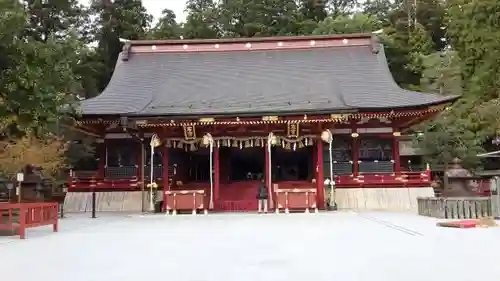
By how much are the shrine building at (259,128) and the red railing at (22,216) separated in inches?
258

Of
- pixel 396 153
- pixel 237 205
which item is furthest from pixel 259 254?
pixel 396 153

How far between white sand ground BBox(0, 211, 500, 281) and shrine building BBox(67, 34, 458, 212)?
22.7 feet

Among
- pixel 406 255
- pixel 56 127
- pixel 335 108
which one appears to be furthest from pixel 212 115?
pixel 406 255

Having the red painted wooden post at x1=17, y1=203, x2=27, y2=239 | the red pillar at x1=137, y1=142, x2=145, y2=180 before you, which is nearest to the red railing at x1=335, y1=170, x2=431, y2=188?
the red pillar at x1=137, y1=142, x2=145, y2=180

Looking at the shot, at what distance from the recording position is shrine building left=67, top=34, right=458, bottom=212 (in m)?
17.6

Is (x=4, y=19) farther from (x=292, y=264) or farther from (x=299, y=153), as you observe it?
(x=299, y=153)

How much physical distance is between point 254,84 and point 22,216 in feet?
A: 42.6

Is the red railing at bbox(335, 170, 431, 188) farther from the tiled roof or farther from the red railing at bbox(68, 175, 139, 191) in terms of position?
the red railing at bbox(68, 175, 139, 191)

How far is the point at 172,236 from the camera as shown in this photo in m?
9.78

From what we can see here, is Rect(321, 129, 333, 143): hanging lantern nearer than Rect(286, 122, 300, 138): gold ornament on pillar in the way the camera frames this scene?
Yes

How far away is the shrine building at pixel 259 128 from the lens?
1759 cm

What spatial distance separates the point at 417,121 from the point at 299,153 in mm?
4824

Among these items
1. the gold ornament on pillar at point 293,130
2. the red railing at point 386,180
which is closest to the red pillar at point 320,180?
the gold ornament on pillar at point 293,130

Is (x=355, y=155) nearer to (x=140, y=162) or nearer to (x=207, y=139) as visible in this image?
(x=207, y=139)
